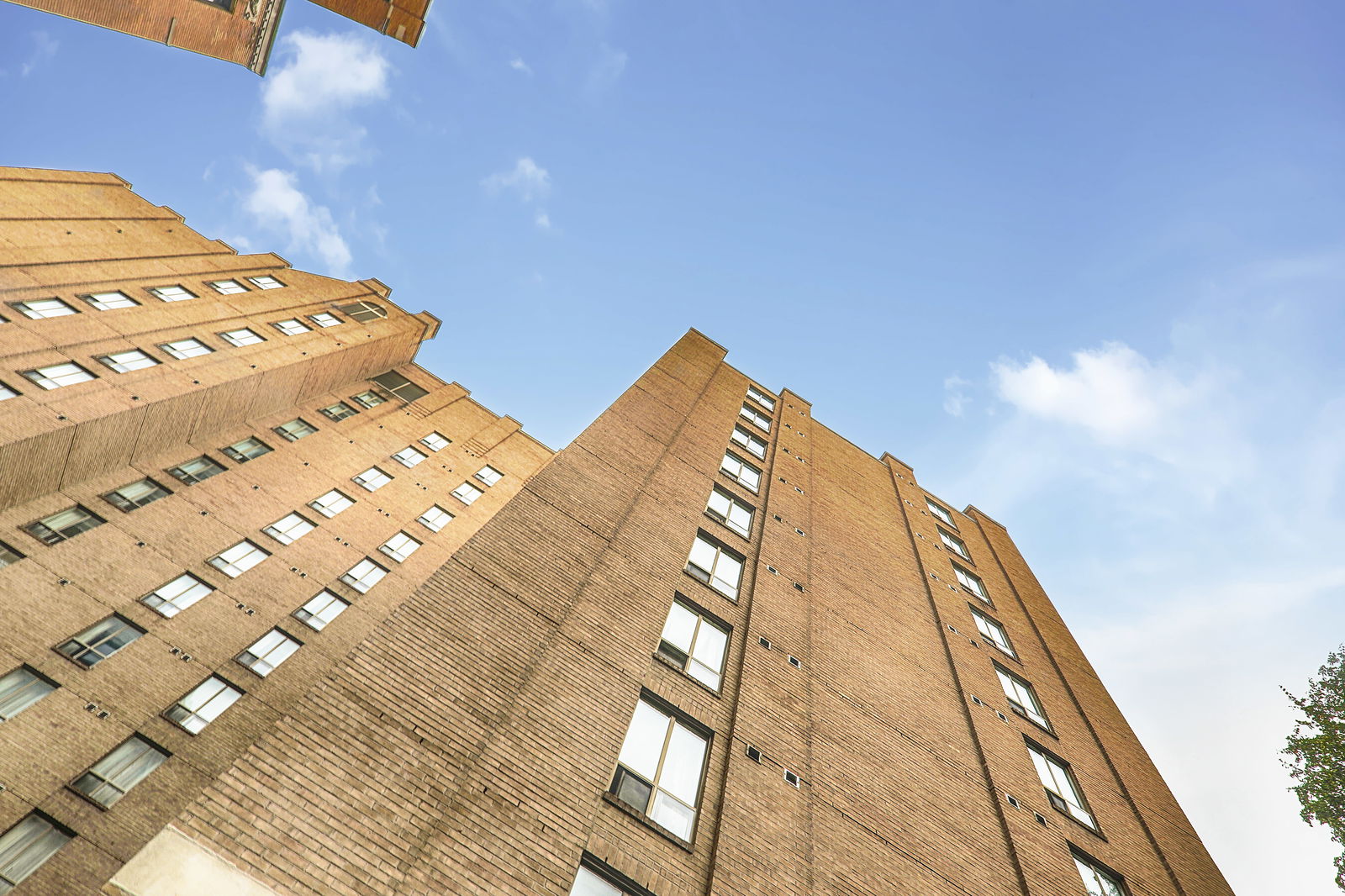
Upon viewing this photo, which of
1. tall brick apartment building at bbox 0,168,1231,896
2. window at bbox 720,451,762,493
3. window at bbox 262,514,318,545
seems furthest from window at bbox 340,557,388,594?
window at bbox 720,451,762,493

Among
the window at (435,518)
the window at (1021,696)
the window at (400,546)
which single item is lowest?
the window at (1021,696)

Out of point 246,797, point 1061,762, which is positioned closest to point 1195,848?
point 1061,762

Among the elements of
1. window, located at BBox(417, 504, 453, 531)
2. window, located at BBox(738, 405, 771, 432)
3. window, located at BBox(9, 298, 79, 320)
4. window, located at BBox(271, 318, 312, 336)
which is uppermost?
window, located at BBox(271, 318, 312, 336)

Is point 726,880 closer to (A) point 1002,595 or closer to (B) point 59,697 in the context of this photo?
(B) point 59,697

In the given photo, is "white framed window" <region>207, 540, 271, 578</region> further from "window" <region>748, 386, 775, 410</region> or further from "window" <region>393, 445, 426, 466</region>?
"window" <region>748, 386, 775, 410</region>

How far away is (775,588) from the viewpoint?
15742mm

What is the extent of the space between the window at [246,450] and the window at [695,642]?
18831 millimetres

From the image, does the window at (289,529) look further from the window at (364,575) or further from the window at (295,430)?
the window at (295,430)

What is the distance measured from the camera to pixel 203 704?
53.0 feet

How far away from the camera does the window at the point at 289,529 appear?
2173 centimetres

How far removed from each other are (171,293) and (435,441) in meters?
12.1

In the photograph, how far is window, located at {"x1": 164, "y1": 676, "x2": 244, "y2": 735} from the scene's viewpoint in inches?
611

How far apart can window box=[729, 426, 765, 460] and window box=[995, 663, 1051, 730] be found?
9888 mm

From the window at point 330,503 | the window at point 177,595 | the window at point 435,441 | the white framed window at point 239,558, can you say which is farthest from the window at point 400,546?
the window at point 435,441
